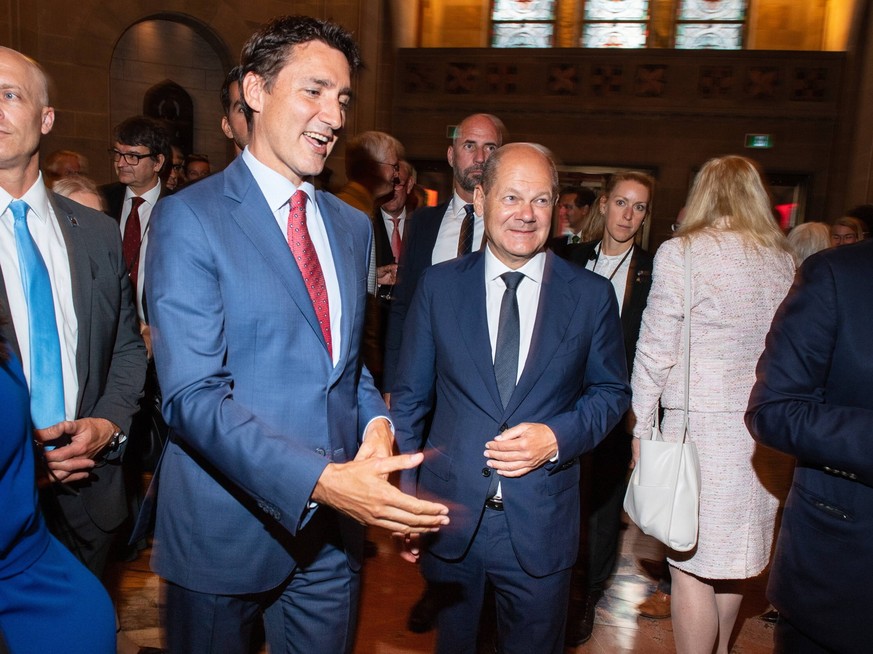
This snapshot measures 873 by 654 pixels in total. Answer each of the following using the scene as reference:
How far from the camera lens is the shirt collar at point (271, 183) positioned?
161 centimetres

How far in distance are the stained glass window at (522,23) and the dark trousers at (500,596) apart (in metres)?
11.5

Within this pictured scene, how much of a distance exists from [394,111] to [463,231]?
9.33 m

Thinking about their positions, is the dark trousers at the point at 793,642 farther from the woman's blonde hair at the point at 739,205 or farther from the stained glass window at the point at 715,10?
the stained glass window at the point at 715,10

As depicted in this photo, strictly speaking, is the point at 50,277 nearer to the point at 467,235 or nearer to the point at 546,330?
the point at 546,330

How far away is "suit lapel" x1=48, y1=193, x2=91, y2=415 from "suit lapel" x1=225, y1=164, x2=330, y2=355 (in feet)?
2.65

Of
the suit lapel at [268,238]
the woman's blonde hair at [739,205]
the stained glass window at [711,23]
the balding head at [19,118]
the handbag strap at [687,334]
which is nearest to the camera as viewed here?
the suit lapel at [268,238]

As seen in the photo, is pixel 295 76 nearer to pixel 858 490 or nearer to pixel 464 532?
pixel 464 532

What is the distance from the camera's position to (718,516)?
8.25ft

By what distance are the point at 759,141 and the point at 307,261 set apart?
36.1 ft

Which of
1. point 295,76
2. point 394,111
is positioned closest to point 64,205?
point 295,76

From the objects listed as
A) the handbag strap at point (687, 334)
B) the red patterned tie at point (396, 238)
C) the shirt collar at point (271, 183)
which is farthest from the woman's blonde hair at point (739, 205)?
the red patterned tie at point (396, 238)

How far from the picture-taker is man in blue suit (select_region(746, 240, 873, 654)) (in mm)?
1521

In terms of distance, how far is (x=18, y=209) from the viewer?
194 cm

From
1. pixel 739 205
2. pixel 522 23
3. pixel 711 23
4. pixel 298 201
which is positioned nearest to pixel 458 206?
pixel 739 205
